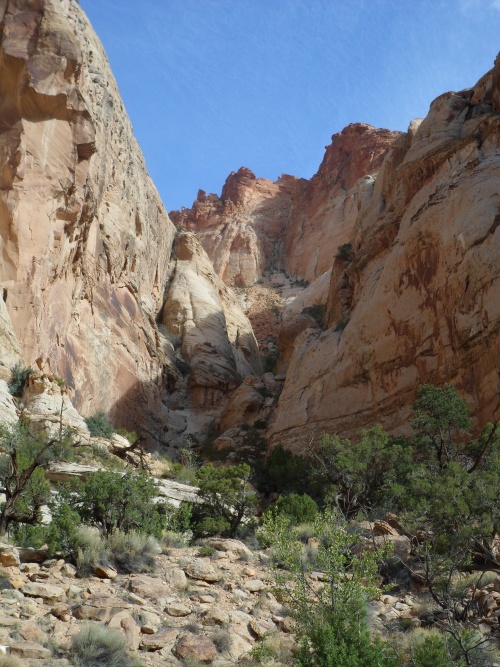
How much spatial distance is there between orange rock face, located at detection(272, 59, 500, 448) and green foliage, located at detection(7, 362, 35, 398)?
12257mm

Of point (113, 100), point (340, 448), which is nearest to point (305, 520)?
point (340, 448)

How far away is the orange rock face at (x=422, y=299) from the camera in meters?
22.1

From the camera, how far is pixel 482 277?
72.4ft

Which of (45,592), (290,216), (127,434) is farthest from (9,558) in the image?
(290,216)

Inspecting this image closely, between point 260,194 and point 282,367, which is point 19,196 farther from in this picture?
point 260,194

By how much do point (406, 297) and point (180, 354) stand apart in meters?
20.5

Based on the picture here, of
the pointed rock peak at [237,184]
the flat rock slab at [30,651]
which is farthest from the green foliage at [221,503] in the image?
the pointed rock peak at [237,184]

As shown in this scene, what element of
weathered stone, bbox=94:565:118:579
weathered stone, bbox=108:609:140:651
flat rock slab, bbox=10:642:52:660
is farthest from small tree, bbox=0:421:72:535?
flat rock slab, bbox=10:642:52:660

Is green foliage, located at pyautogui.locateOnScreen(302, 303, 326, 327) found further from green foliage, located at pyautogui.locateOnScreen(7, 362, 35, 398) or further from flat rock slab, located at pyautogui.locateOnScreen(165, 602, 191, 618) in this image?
flat rock slab, located at pyautogui.locateOnScreen(165, 602, 191, 618)

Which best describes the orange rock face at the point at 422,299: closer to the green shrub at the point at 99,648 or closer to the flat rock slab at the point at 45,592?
the flat rock slab at the point at 45,592

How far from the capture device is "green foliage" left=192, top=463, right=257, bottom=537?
14.5m

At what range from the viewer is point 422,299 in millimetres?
25000

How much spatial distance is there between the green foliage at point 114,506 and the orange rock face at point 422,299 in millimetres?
12623

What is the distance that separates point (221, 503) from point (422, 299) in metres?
13.3
